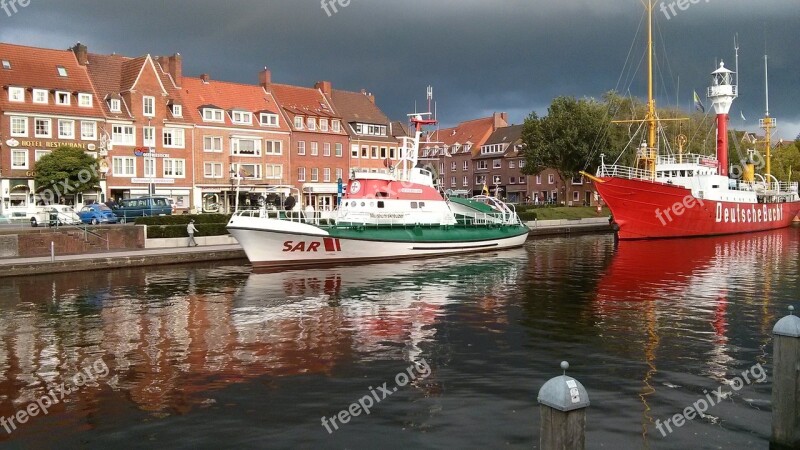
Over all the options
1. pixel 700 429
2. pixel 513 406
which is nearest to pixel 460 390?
pixel 513 406

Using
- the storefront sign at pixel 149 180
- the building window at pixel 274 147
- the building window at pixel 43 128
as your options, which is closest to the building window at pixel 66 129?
the building window at pixel 43 128

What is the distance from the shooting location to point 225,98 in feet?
241

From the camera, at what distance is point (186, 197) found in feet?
221

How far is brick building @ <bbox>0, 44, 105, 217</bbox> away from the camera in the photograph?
56.9 m

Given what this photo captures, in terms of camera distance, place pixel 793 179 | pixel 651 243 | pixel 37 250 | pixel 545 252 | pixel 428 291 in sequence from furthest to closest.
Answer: pixel 793 179
pixel 651 243
pixel 545 252
pixel 37 250
pixel 428 291

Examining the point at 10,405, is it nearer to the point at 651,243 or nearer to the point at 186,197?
the point at 651,243

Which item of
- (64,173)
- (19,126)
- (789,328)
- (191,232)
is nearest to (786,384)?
(789,328)

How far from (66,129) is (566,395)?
211ft

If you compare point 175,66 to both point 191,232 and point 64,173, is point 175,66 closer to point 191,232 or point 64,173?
point 64,173

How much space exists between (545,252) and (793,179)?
80.0 meters

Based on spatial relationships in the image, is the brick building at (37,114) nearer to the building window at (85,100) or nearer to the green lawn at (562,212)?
the building window at (85,100)

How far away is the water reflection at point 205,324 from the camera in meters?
13.9

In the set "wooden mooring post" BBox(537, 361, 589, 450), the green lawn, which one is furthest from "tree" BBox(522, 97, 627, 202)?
"wooden mooring post" BBox(537, 361, 589, 450)

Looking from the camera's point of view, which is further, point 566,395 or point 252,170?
point 252,170
